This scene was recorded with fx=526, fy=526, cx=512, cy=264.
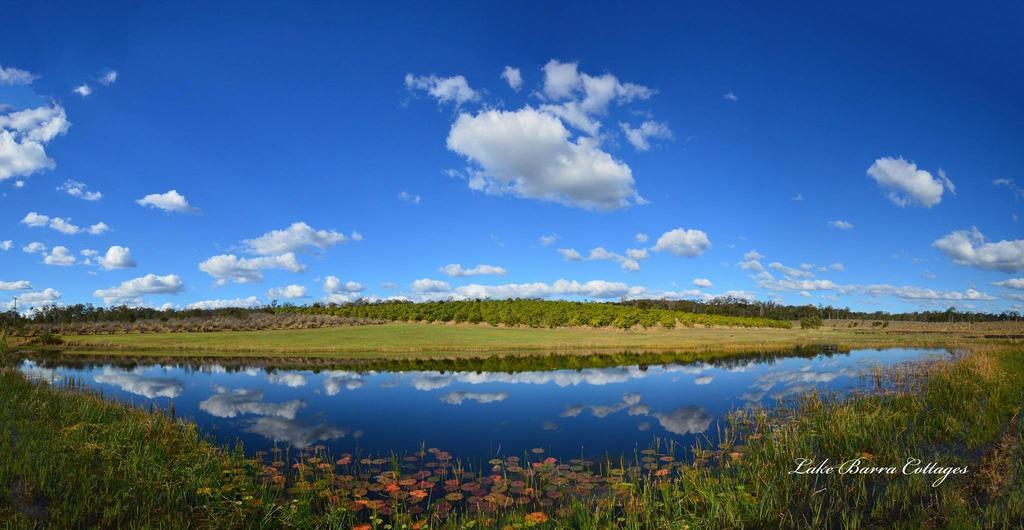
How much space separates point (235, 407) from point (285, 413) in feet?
11.1

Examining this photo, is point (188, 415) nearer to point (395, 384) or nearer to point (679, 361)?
point (395, 384)

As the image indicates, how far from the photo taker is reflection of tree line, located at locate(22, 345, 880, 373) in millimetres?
40750

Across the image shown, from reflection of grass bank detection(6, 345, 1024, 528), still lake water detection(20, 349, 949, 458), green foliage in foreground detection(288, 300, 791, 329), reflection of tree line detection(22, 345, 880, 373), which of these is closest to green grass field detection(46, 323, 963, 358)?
reflection of tree line detection(22, 345, 880, 373)

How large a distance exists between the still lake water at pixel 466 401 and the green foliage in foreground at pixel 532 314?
50305mm

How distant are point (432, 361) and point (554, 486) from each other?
3389 centimetres

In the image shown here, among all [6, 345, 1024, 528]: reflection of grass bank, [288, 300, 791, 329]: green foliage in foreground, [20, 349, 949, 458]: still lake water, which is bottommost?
[20, 349, 949, 458]: still lake water

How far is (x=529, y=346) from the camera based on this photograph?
56938 millimetres

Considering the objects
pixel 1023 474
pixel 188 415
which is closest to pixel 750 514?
pixel 1023 474

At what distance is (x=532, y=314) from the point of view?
9494cm

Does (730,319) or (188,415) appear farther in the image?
(730,319)

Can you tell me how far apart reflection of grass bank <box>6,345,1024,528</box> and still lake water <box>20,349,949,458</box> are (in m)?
3.18

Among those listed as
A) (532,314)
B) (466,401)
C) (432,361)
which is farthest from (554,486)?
(532,314)

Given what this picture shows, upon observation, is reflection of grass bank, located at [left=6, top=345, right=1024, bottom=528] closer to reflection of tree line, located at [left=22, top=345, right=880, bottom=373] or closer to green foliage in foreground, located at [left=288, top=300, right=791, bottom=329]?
reflection of tree line, located at [left=22, top=345, right=880, bottom=373]

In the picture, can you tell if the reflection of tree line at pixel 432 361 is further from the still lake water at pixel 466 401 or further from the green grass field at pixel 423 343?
the green grass field at pixel 423 343
